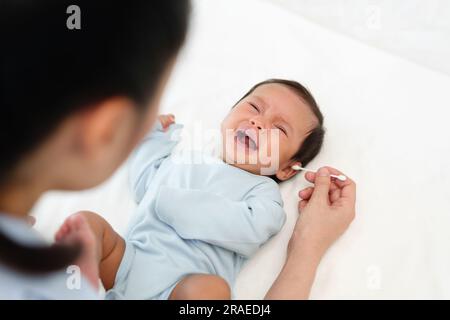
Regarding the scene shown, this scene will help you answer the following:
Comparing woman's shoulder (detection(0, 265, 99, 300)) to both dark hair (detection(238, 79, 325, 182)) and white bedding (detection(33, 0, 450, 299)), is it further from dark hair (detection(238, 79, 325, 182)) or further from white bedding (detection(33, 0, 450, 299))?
dark hair (detection(238, 79, 325, 182))

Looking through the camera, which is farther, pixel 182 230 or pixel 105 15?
pixel 182 230

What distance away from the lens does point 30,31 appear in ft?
Result: 1.44

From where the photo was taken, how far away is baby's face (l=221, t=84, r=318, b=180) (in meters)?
1.11

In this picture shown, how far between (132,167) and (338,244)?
0.51 metres

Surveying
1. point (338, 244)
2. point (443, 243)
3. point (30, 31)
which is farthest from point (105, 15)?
point (443, 243)

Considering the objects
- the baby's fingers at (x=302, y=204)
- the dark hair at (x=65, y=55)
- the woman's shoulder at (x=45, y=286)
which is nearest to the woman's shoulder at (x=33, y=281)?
the woman's shoulder at (x=45, y=286)

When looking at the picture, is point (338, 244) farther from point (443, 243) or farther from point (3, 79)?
point (3, 79)

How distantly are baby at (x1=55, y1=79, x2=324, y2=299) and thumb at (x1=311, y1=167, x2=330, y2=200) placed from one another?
8cm

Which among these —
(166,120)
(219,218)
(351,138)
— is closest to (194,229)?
(219,218)

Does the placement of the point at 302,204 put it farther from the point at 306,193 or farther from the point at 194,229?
the point at 194,229

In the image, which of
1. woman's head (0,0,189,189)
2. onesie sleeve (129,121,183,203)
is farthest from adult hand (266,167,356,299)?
woman's head (0,0,189,189)

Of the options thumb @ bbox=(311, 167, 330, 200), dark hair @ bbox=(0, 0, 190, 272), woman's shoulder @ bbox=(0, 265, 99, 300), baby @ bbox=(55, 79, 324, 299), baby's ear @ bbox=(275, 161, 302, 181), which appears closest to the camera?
dark hair @ bbox=(0, 0, 190, 272)

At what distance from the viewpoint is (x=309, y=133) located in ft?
3.80

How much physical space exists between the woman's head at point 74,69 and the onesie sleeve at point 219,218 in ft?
1.63
